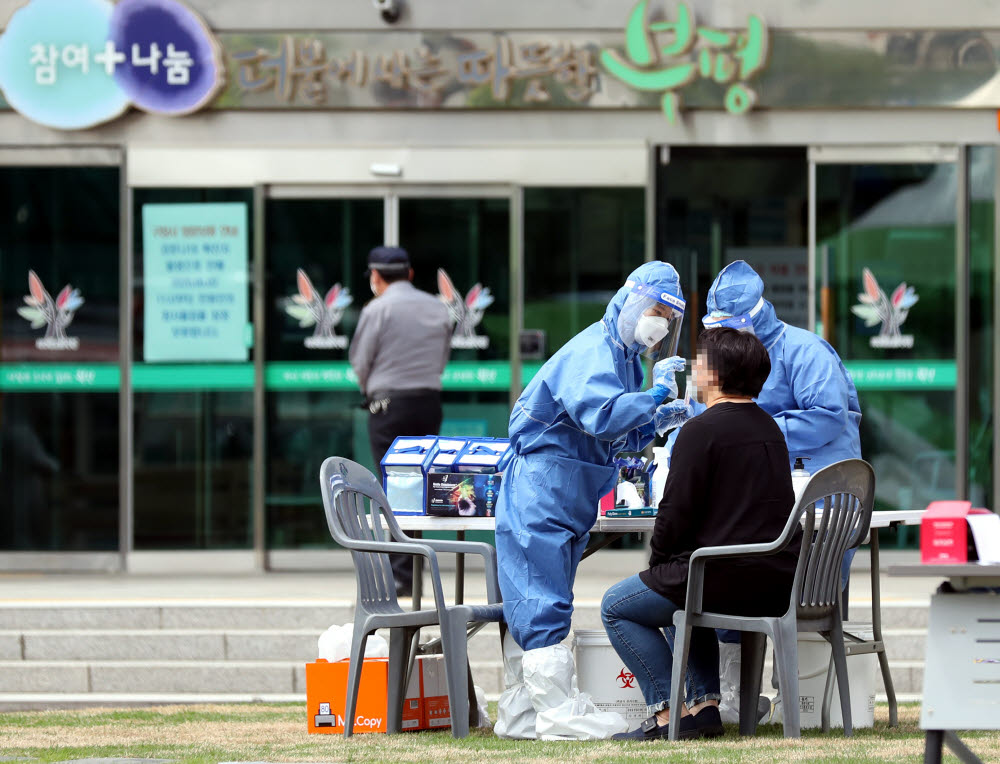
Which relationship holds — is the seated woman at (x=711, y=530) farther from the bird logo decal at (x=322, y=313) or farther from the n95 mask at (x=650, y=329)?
the bird logo decal at (x=322, y=313)

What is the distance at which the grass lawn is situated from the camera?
14.8 ft

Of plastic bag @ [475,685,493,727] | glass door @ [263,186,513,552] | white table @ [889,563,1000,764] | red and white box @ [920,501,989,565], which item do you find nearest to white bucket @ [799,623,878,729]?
plastic bag @ [475,685,493,727]

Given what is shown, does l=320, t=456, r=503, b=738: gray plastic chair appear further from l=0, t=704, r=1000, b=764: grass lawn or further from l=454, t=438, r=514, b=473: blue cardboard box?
l=454, t=438, r=514, b=473: blue cardboard box

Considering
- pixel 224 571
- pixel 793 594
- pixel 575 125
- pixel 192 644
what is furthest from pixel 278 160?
pixel 793 594

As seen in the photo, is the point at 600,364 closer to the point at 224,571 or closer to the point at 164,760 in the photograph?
the point at 164,760

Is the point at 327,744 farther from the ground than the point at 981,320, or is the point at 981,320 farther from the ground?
the point at 981,320

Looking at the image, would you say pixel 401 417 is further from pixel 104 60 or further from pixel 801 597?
pixel 801 597

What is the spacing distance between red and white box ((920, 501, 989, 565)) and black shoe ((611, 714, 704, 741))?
1.36 meters

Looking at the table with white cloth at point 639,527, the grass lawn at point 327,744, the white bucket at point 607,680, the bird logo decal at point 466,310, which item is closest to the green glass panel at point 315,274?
the bird logo decal at point 466,310

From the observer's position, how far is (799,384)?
224 inches

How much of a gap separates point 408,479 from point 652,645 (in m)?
1.06

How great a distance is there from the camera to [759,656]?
16.5 feet

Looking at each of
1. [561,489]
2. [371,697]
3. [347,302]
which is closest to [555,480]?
[561,489]

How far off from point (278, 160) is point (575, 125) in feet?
5.70
